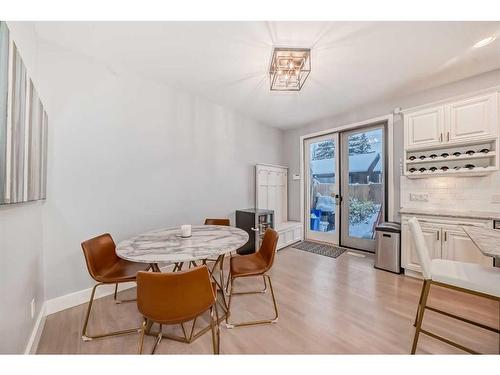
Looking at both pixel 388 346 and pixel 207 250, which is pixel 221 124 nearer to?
pixel 207 250

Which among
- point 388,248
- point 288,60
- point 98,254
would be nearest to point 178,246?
point 98,254

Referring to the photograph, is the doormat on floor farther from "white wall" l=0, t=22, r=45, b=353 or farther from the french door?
"white wall" l=0, t=22, r=45, b=353

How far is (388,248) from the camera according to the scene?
9.28ft

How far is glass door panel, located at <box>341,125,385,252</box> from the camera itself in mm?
3473

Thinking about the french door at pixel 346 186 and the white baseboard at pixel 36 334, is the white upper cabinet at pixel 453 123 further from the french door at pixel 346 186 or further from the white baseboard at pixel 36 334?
the white baseboard at pixel 36 334

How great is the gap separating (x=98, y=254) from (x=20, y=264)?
500 millimetres

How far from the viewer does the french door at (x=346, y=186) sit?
11.5 ft

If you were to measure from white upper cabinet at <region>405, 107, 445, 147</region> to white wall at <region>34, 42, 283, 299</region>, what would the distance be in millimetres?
2756

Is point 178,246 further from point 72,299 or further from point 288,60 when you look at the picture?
point 288,60

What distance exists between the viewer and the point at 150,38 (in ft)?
6.11

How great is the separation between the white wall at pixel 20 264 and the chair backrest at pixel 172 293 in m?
0.66

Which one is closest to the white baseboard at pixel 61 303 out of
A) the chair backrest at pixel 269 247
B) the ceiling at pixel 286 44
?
the chair backrest at pixel 269 247

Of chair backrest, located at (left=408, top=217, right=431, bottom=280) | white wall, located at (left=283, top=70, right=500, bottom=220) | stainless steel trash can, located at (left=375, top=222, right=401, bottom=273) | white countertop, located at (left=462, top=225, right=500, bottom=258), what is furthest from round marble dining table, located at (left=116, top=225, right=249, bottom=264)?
white wall, located at (left=283, top=70, right=500, bottom=220)
